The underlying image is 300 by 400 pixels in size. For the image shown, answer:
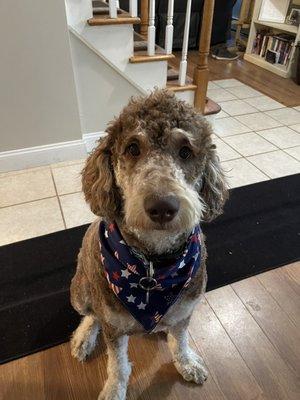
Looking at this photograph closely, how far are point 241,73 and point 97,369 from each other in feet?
14.5

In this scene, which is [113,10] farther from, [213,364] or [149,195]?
[213,364]

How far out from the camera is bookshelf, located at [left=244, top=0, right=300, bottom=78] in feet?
14.5

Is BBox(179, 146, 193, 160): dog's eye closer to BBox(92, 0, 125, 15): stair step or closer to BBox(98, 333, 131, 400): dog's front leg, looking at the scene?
BBox(98, 333, 131, 400): dog's front leg

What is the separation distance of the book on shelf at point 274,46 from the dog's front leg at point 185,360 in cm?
441

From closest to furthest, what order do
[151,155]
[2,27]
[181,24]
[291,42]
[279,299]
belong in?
1. [151,155]
2. [279,299]
3. [2,27]
4. [291,42]
5. [181,24]

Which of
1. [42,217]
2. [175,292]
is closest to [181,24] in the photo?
[42,217]

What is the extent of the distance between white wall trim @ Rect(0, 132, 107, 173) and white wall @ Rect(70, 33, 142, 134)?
13 centimetres

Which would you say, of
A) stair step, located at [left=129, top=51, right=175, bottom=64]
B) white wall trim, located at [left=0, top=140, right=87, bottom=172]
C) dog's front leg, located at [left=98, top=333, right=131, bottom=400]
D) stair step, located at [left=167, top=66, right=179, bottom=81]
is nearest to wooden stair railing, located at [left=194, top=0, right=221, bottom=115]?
stair step, located at [left=167, top=66, right=179, bottom=81]

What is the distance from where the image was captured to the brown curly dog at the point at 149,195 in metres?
0.87

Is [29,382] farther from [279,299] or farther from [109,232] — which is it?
[279,299]

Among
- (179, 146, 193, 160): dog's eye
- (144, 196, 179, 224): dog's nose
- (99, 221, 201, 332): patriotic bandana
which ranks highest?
(179, 146, 193, 160): dog's eye

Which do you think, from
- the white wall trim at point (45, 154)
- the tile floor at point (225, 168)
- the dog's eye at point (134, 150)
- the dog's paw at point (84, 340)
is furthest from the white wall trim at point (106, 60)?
the dog's paw at point (84, 340)

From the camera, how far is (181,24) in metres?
5.01

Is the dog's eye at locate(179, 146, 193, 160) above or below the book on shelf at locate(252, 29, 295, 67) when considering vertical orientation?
above
